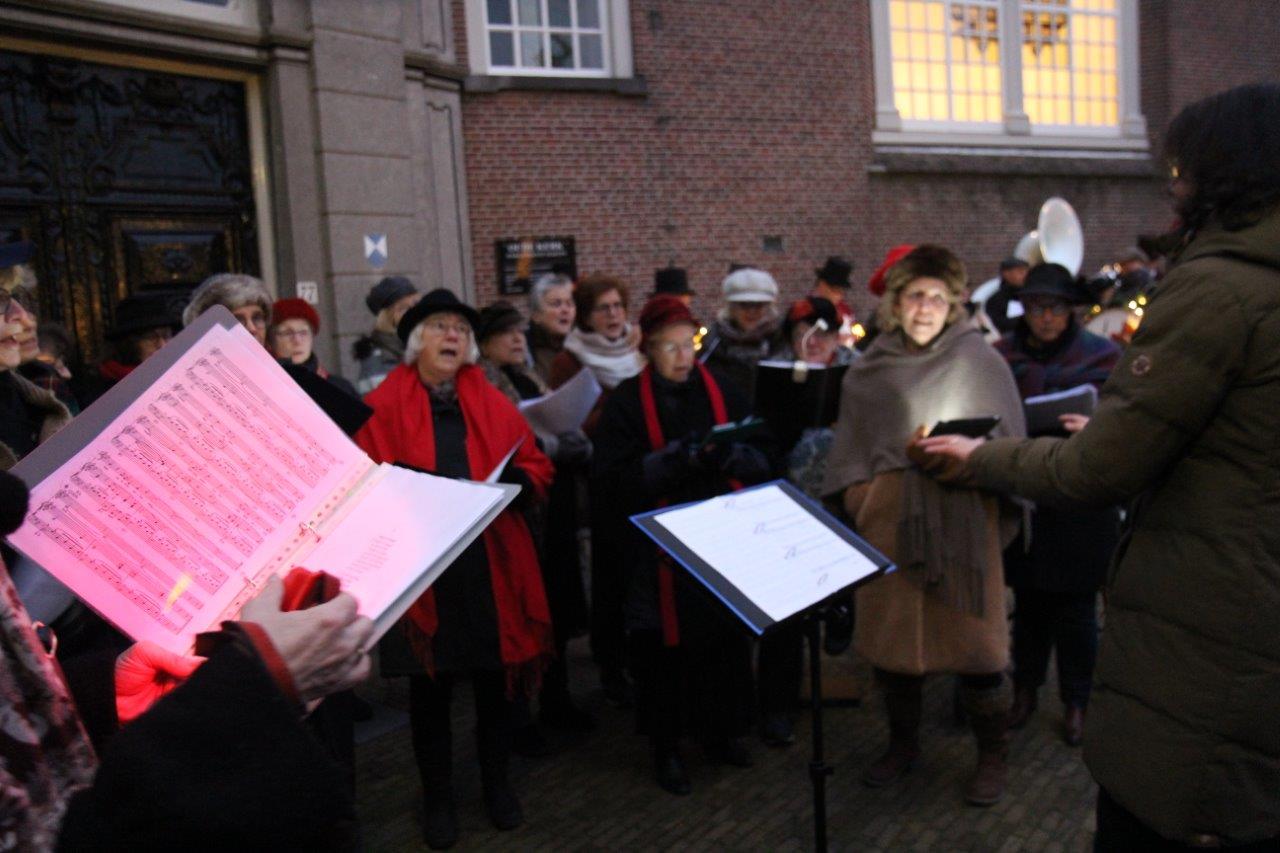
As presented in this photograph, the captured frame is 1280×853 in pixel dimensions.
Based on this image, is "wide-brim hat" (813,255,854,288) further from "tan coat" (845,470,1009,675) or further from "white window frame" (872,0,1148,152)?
"white window frame" (872,0,1148,152)

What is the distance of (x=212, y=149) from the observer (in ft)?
26.2

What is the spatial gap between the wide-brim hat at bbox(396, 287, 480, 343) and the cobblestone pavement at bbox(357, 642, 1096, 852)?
76.7 inches

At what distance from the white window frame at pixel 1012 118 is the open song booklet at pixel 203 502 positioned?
1310cm

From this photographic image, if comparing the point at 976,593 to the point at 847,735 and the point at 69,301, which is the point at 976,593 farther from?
the point at 69,301

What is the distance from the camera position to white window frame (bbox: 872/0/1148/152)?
1341 centimetres

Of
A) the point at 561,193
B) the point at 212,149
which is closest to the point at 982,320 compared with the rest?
the point at 561,193

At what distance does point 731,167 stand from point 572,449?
331 inches

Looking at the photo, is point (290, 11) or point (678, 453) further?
point (290, 11)

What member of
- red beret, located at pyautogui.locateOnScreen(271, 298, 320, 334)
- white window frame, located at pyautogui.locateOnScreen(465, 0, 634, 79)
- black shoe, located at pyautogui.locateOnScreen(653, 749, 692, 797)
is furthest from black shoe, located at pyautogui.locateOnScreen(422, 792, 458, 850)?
white window frame, located at pyautogui.locateOnScreen(465, 0, 634, 79)

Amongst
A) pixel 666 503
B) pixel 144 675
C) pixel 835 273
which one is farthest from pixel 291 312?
pixel 835 273

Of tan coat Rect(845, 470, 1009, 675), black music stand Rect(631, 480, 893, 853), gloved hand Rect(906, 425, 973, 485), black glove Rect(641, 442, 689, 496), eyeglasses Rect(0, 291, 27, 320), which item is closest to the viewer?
eyeglasses Rect(0, 291, 27, 320)

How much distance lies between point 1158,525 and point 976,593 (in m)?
1.82

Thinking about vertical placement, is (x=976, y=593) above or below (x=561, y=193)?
below

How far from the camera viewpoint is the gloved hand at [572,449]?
437cm
